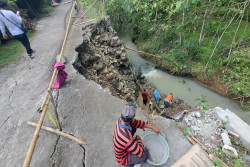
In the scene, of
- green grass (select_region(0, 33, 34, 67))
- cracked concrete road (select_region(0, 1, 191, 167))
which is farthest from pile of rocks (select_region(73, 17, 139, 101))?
green grass (select_region(0, 33, 34, 67))

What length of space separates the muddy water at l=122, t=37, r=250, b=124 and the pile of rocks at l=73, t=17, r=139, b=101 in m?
1.54

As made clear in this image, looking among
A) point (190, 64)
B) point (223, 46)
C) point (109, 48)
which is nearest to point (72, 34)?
point (109, 48)

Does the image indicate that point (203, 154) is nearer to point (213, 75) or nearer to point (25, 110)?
point (25, 110)

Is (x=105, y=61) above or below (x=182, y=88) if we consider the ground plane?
above

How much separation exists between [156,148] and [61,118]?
2.32m

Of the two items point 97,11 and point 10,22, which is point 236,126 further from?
point 97,11

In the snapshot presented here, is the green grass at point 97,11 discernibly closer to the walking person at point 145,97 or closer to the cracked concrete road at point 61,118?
the cracked concrete road at point 61,118

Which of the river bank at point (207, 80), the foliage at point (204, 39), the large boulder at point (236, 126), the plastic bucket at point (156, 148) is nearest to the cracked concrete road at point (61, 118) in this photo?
the plastic bucket at point (156, 148)

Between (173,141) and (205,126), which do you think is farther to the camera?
(205,126)

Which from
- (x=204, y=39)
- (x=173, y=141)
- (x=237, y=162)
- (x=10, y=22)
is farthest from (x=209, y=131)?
(x=204, y=39)

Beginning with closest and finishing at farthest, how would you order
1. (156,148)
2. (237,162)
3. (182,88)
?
(237,162) < (156,148) < (182,88)

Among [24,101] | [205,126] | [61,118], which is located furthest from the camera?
[24,101]

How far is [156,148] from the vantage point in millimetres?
2734

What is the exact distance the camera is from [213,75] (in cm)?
760
